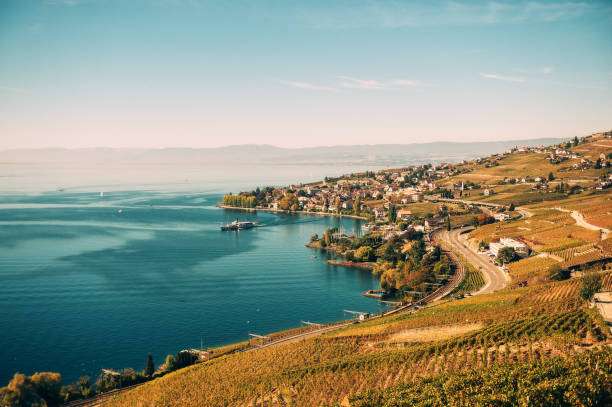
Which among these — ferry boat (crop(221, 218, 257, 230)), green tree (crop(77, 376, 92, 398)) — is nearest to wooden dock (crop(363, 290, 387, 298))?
green tree (crop(77, 376, 92, 398))

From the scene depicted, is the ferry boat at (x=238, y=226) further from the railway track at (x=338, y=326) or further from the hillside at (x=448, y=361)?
the hillside at (x=448, y=361)

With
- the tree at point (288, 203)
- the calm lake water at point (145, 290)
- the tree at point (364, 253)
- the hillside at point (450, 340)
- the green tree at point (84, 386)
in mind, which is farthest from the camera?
the tree at point (288, 203)

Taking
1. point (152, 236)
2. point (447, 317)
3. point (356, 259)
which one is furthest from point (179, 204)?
point (447, 317)

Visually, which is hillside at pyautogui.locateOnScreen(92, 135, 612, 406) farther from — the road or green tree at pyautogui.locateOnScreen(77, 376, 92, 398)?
green tree at pyautogui.locateOnScreen(77, 376, 92, 398)

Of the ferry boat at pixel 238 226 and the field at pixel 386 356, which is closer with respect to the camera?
the field at pixel 386 356

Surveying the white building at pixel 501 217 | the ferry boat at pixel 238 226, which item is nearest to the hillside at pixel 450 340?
the white building at pixel 501 217
